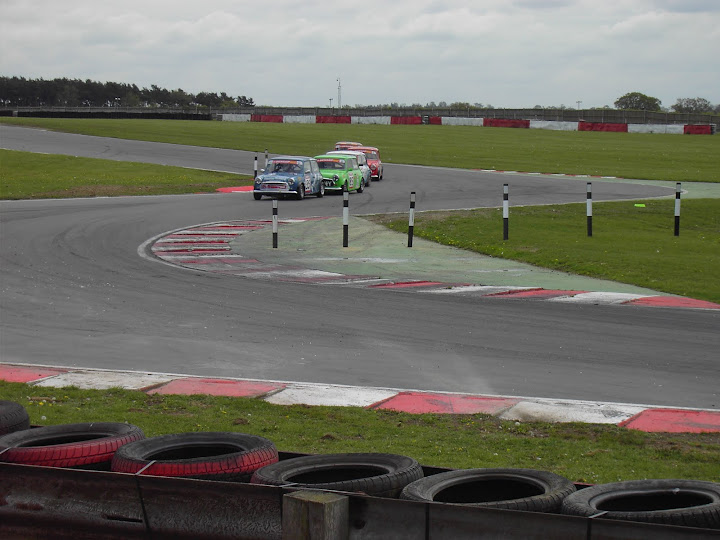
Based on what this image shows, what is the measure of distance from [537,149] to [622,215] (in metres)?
31.8

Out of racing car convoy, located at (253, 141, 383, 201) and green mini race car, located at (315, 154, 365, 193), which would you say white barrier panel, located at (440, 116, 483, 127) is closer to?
racing car convoy, located at (253, 141, 383, 201)

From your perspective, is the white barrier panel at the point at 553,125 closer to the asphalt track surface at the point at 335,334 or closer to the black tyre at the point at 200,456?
the asphalt track surface at the point at 335,334

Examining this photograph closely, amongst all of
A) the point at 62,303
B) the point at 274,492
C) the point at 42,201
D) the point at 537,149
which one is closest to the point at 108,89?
the point at 537,149

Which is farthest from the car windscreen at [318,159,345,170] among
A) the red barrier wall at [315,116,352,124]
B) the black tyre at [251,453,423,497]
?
the red barrier wall at [315,116,352,124]

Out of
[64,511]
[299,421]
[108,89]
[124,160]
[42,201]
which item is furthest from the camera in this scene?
[108,89]

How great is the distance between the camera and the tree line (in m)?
141

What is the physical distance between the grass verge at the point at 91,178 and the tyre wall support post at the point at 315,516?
27.5 meters

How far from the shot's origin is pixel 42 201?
1125 inches

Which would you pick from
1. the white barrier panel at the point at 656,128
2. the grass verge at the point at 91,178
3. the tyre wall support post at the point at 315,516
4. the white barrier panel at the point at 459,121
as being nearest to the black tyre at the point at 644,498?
the tyre wall support post at the point at 315,516

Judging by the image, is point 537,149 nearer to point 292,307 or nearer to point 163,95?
point 292,307

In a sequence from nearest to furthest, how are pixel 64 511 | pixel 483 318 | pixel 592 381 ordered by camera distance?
pixel 64 511 < pixel 592 381 < pixel 483 318

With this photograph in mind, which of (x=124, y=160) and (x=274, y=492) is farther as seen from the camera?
(x=124, y=160)

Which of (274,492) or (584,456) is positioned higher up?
(274,492)

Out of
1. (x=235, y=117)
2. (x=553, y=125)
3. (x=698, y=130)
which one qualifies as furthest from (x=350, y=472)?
(x=235, y=117)
